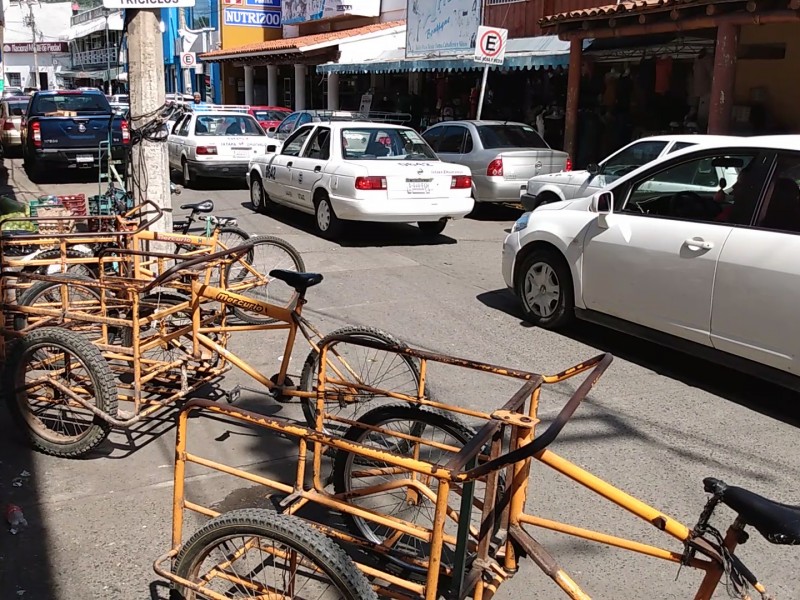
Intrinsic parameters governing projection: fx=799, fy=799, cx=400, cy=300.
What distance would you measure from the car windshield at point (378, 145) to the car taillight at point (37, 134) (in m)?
8.25

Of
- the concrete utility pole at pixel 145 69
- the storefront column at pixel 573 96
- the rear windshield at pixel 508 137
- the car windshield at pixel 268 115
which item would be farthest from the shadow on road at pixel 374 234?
the car windshield at pixel 268 115

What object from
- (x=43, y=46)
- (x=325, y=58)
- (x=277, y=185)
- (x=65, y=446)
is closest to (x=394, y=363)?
(x=65, y=446)

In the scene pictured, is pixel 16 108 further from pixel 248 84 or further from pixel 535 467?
pixel 535 467

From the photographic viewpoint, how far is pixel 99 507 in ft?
13.2

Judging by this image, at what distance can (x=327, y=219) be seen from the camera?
11.2 m

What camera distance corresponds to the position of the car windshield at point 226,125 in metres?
16.7

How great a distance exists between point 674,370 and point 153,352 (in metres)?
3.98

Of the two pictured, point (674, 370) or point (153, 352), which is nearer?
point (153, 352)

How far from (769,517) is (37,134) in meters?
16.8

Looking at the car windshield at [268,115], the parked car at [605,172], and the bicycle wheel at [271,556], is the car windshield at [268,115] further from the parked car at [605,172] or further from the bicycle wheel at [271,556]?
the bicycle wheel at [271,556]

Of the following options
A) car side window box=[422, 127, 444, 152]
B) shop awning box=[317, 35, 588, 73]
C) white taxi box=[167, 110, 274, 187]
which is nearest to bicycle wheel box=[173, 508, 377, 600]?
car side window box=[422, 127, 444, 152]

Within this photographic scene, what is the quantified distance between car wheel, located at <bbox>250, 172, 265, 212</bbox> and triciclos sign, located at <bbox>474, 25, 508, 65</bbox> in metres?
4.66

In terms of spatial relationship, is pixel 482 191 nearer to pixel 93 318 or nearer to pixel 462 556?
pixel 93 318

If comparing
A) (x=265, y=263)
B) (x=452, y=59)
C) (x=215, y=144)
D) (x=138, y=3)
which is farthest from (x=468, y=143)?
(x=138, y=3)
